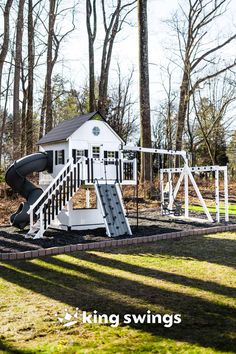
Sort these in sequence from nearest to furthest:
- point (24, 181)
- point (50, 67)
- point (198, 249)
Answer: point (198, 249), point (24, 181), point (50, 67)

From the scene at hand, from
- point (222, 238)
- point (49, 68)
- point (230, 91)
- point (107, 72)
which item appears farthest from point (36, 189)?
point (230, 91)

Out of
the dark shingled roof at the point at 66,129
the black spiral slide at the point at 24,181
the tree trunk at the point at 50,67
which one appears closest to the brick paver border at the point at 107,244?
the black spiral slide at the point at 24,181

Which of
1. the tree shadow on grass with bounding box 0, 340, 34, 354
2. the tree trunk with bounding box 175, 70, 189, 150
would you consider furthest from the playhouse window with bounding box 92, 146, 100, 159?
the tree trunk with bounding box 175, 70, 189, 150

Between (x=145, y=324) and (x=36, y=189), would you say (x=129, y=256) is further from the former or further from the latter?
(x=36, y=189)

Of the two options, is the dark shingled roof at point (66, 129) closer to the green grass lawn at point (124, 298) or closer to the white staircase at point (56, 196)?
the white staircase at point (56, 196)

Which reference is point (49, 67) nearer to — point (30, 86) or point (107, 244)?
point (30, 86)

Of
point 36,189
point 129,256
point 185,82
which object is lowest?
point 129,256

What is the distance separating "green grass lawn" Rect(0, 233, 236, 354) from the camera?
3609 millimetres

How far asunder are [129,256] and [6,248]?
2.65 meters

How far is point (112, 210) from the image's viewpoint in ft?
35.0

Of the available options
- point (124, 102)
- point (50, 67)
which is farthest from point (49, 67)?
point (124, 102)

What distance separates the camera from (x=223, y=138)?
115 ft

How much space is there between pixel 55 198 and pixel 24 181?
1.64m

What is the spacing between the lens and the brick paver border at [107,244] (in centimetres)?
774
